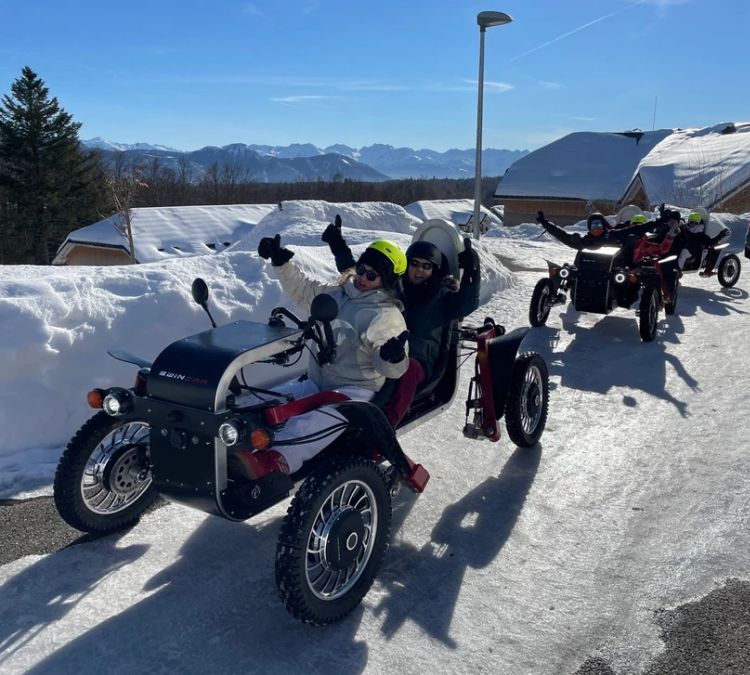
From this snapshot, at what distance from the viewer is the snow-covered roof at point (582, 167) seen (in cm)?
4100

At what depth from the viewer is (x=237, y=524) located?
4.37 meters

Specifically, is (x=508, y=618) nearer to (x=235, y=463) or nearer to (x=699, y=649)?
(x=699, y=649)

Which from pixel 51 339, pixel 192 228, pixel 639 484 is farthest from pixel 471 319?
pixel 192 228

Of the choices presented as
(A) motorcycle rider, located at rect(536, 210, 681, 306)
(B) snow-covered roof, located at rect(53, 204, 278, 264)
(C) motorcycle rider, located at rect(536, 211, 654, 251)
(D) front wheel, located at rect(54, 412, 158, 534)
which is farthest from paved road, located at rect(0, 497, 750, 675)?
(B) snow-covered roof, located at rect(53, 204, 278, 264)

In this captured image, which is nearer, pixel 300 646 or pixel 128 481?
pixel 300 646

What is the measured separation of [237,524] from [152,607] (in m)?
0.92

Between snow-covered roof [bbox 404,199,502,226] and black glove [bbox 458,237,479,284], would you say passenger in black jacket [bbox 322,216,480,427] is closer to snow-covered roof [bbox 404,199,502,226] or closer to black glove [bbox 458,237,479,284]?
black glove [bbox 458,237,479,284]

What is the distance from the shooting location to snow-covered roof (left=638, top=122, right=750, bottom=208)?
32750 millimetres

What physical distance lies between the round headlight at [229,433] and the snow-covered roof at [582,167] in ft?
129

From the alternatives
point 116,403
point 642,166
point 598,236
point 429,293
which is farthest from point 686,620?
point 642,166

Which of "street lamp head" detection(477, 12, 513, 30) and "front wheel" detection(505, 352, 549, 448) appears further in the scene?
"street lamp head" detection(477, 12, 513, 30)

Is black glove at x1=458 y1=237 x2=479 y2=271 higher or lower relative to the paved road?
higher

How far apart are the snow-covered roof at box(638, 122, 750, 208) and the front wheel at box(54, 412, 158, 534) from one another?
32.4m

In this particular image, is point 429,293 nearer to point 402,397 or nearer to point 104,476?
point 402,397
